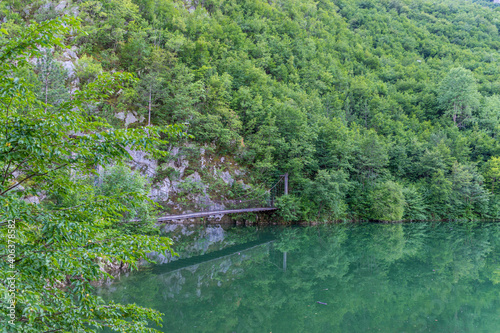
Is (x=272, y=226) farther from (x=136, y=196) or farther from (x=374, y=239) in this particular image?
(x=136, y=196)

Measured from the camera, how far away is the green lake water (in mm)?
4820

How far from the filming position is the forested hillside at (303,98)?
14.6 m

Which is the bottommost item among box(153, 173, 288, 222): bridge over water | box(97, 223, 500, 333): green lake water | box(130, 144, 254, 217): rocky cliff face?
box(97, 223, 500, 333): green lake water

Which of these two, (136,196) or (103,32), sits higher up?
(103,32)

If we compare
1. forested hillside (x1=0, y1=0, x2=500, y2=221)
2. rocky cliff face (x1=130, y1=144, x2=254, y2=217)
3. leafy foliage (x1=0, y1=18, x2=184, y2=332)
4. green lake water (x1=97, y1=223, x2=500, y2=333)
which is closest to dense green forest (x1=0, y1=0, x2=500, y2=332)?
leafy foliage (x1=0, y1=18, x2=184, y2=332)

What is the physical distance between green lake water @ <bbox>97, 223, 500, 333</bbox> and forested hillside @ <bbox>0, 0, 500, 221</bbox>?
204 inches

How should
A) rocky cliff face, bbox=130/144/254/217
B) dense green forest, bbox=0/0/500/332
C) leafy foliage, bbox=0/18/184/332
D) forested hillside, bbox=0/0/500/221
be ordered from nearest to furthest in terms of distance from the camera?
leafy foliage, bbox=0/18/184/332 < dense green forest, bbox=0/0/500/332 < rocky cliff face, bbox=130/144/254/217 < forested hillside, bbox=0/0/500/221

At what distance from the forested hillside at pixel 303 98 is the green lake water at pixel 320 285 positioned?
5.19m

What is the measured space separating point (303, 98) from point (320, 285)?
15687 millimetres

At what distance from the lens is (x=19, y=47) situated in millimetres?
1605

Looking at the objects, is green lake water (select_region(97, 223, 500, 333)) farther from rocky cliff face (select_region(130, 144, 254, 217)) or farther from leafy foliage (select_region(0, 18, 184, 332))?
leafy foliage (select_region(0, 18, 184, 332))

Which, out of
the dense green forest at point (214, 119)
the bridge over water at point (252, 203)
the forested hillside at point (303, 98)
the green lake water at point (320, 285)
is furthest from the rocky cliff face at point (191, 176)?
the green lake water at point (320, 285)

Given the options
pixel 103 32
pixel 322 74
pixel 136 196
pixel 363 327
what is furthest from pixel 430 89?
pixel 136 196

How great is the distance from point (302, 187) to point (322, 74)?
44.1 feet
